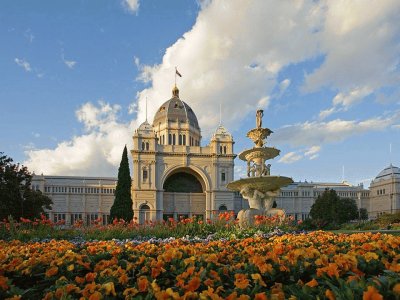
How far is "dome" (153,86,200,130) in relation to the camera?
71.9 meters

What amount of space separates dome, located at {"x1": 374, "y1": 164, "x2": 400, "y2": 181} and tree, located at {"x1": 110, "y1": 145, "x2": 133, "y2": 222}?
58078 mm

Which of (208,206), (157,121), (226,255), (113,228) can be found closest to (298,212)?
(208,206)

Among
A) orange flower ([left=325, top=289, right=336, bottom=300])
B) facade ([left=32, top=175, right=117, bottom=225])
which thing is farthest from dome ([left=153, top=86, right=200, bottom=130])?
orange flower ([left=325, top=289, right=336, bottom=300])

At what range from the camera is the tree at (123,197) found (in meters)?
47.3

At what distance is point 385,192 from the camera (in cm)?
8275

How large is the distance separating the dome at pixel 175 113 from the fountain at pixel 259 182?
49.8 m

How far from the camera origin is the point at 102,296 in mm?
3342

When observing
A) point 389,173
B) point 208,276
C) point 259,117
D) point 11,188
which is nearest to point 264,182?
point 259,117

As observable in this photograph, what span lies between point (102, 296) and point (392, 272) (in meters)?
2.60

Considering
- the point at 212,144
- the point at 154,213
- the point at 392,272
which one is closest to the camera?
the point at 392,272

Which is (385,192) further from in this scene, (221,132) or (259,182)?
(259,182)

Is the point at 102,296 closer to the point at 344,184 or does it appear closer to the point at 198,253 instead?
the point at 198,253

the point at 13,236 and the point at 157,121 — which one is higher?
the point at 157,121

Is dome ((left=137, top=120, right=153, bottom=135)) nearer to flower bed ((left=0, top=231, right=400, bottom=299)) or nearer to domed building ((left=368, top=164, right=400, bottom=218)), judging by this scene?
domed building ((left=368, top=164, right=400, bottom=218))
